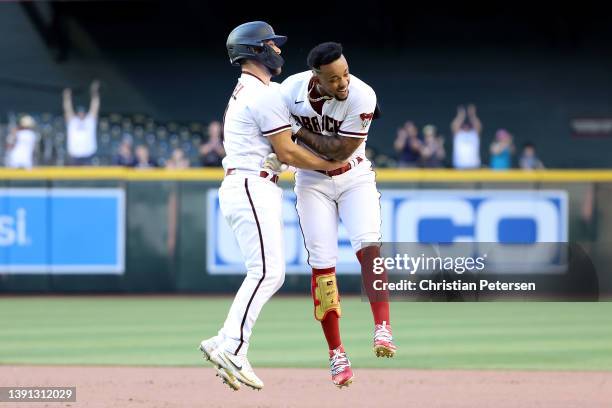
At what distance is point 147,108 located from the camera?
80.3 ft

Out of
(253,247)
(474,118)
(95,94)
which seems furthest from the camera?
(95,94)

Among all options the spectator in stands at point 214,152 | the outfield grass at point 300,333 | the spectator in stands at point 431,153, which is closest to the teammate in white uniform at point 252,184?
the outfield grass at point 300,333

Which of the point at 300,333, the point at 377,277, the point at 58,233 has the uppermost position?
the point at 377,277

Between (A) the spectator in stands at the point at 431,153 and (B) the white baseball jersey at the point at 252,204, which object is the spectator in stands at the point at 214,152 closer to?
(A) the spectator in stands at the point at 431,153

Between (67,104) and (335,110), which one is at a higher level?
(67,104)

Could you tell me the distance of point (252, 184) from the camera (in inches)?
288

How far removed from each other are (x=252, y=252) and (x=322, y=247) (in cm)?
67

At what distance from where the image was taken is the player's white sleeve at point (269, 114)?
7238 mm

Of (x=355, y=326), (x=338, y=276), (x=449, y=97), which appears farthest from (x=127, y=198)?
(x=449, y=97)

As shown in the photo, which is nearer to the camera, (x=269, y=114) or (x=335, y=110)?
(x=269, y=114)

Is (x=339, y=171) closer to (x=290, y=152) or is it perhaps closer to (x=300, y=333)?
(x=290, y=152)

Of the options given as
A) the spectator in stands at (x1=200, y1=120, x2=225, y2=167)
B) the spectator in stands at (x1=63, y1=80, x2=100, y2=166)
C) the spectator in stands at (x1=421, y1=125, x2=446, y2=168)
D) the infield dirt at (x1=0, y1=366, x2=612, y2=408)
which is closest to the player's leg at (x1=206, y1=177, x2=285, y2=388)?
the infield dirt at (x1=0, y1=366, x2=612, y2=408)

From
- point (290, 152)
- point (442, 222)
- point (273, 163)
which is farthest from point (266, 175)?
point (442, 222)

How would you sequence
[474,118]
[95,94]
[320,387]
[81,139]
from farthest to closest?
1. [95,94]
2. [474,118]
3. [81,139]
4. [320,387]
